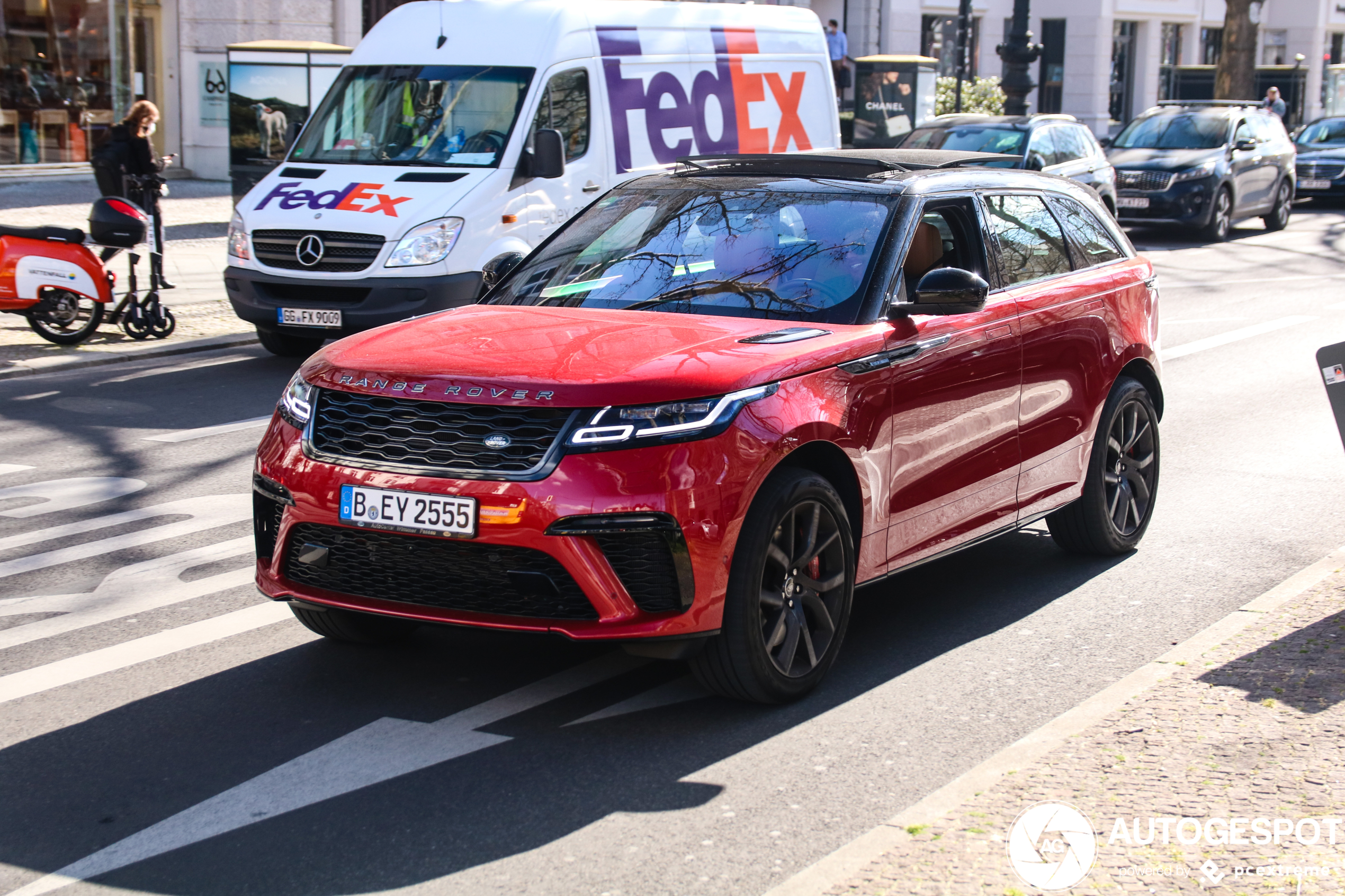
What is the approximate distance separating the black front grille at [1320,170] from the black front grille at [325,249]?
22277 millimetres

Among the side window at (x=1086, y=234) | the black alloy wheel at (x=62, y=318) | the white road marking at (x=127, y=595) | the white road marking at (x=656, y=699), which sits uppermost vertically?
→ the side window at (x=1086, y=234)

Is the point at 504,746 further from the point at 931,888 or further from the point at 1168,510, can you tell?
the point at 1168,510

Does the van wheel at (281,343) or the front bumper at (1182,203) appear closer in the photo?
the van wheel at (281,343)

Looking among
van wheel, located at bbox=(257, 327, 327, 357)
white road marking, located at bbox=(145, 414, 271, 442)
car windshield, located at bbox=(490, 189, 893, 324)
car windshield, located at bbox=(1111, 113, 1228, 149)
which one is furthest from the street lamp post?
car windshield, located at bbox=(490, 189, 893, 324)

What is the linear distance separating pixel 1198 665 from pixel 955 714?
839 millimetres

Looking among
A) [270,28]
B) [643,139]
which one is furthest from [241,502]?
[270,28]

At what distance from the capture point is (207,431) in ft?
31.5

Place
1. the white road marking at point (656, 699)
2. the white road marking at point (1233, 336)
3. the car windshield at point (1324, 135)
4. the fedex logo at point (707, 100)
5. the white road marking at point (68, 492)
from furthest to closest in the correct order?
the car windshield at point (1324, 135) < the fedex logo at point (707, 100) < the white road marking at point (1233, 336) < the white road marking at point (68, 492) < the white road marking at point (656, 699)

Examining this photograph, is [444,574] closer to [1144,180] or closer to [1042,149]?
[1042,149]

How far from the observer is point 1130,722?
464 centimetres

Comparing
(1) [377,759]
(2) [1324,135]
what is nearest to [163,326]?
(1) [377,759]

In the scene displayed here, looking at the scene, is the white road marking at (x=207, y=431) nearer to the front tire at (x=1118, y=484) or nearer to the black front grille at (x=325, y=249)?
the black front grille at (x=325, y=249)

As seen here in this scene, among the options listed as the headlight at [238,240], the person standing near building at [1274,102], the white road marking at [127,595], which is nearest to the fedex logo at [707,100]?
the headlight at [238,240]

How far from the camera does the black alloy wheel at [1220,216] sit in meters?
22.6
